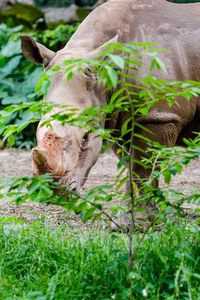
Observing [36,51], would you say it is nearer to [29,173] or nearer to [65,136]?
[65,136]

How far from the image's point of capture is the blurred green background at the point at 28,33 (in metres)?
10.8

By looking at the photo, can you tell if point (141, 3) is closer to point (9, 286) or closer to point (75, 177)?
point (75, 177)

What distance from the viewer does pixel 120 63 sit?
2.99m

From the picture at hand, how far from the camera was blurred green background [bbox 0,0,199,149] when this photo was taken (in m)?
10.8

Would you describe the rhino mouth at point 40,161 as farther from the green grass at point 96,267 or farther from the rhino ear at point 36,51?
the rhino ear at point 36,51

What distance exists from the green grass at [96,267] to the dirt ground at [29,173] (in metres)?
1.02

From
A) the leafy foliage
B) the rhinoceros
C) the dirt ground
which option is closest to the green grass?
the rhinoceros

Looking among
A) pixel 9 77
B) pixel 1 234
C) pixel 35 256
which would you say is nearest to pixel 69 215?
pixel 1 234

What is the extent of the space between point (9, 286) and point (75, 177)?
37.2 inches

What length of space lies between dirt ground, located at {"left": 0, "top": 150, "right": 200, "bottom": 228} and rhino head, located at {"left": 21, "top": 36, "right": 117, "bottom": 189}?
853mm

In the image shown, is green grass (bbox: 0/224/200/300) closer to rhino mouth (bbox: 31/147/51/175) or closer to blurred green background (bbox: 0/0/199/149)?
rhino mouth (bbox: 31/147/51/175)

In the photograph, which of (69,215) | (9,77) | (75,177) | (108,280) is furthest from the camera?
(9,77)

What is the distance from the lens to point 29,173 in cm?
863

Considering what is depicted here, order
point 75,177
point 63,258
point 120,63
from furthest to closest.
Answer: point 75,177 → point 63,258 → point 120,63
